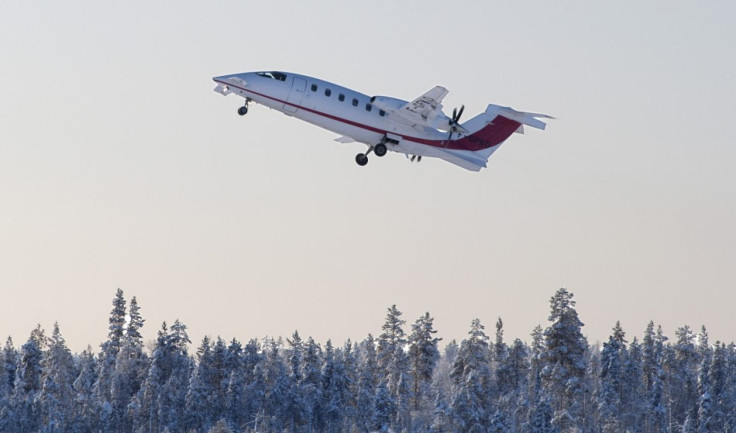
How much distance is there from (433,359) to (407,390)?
217 inches

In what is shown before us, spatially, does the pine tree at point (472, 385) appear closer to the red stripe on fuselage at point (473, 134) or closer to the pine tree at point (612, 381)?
the pine tree at point (612, 381)

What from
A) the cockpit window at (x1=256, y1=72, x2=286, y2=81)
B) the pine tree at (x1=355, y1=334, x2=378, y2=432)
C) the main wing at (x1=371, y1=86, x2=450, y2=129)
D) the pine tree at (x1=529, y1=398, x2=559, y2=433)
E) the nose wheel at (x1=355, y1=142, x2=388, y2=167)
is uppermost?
the cockpit window at (x1=256, y1=72, x2=286, y2=81)

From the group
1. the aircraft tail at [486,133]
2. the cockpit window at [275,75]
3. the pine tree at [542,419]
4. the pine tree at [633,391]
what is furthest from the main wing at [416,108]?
the pine tree at [633,391]

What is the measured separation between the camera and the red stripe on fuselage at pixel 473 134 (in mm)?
75375

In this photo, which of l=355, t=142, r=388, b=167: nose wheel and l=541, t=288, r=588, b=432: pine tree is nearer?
l=355, t=142, r=388, b=167: nose wheel

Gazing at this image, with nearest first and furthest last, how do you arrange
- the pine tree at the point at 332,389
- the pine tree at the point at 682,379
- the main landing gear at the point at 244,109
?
the main landing gear at the point at 244,109 → the pine tree at the point at 332,389 → the pine tree at the point at 682,379

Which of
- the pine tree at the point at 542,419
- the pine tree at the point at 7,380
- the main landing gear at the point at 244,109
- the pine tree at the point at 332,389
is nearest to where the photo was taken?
the main landing gear at the point at 244,109

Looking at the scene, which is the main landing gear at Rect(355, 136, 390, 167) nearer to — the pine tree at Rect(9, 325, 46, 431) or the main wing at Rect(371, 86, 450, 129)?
the main wing at Rect(371, 86, 450, 129)

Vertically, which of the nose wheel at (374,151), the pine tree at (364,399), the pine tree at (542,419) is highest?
the nose wheel at (374,151)

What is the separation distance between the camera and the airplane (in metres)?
74.8

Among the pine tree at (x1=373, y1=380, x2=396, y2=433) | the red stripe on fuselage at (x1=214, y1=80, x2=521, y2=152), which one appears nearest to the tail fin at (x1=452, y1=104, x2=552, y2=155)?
the red stripe on fuselage at (x1=214, y1=80, x2=521, y2=152)

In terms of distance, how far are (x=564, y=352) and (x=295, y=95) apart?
48915mm

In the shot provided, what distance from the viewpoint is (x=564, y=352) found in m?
115

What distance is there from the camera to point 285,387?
452 feet
